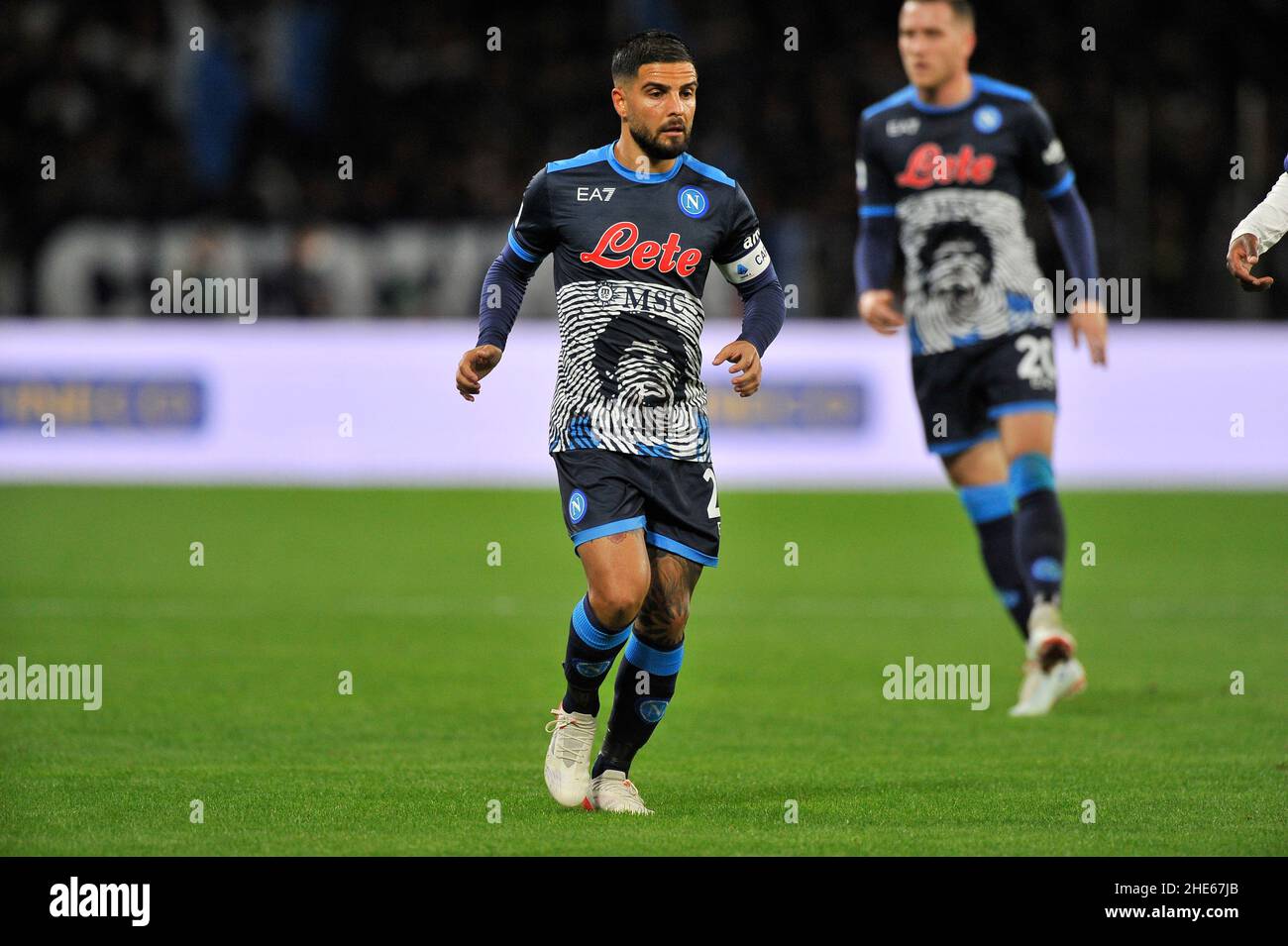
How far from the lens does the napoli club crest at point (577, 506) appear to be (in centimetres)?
601

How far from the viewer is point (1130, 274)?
19.5 meters

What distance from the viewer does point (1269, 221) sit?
6.21 m

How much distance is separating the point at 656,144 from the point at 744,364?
73cm

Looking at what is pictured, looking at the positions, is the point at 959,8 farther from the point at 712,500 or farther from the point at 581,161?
the point at 712,500

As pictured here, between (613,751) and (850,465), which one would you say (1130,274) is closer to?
(850,465)

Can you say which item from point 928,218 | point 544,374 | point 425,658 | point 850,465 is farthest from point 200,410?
point 928,218

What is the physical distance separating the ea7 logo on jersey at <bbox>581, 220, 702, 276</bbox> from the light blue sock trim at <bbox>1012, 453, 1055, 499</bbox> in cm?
277

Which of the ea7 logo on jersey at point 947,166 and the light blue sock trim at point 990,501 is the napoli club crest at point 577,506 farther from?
the ea7 logo on jersey at point 947,166

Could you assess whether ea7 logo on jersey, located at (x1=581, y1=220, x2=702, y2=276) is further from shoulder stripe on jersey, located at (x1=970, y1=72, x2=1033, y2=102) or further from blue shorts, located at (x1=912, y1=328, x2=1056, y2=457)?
shoulder stripe on jersey, located at (x1=970, y1=72, x2=1033, y2=102)

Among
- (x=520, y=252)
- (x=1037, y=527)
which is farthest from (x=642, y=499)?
(x=1037, y=527)

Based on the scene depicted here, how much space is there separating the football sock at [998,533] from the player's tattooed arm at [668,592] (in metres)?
2.77

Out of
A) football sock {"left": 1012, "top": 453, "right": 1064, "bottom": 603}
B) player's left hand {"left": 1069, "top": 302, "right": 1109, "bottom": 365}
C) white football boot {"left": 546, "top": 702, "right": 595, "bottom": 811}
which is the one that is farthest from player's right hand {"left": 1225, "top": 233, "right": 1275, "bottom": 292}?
white football boot {"left": 546, "top": 702, "right": 595, "bottom": 811}
